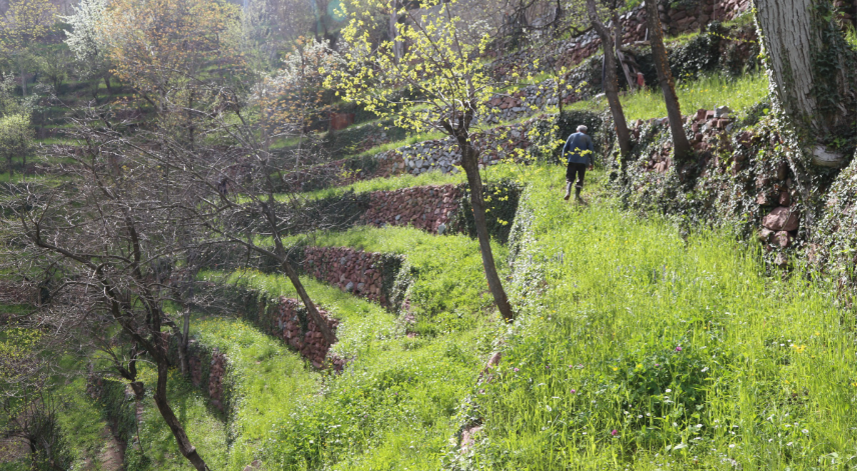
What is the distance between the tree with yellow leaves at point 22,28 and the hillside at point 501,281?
37.6 metres

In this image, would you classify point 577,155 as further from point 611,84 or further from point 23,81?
point 23,81

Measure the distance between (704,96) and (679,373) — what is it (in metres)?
8.43

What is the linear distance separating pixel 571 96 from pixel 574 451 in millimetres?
15581

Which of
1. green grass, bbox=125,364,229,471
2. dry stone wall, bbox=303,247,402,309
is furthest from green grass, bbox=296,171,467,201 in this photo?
green grass, bbox=125,364,229,471

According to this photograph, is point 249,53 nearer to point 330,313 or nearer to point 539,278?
point 330,313

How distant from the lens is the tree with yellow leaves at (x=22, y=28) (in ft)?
138

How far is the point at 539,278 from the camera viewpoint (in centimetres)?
735

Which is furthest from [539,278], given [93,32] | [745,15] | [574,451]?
[93,32]

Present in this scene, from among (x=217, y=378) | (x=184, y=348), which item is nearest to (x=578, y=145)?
(x=217, y=378)

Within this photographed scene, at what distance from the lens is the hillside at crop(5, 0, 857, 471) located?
3941 millimetres

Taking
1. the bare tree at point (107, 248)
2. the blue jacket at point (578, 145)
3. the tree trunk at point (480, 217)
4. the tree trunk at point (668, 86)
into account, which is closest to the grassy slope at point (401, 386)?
the tree trunk at point (480, 217)

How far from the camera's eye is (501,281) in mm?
9805

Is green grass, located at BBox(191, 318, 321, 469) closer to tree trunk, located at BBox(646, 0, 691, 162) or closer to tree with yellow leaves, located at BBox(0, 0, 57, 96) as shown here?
tree trunk, located at BBox(646, 0, 691, 162)

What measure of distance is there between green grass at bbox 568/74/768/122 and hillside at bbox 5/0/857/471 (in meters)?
0.11
